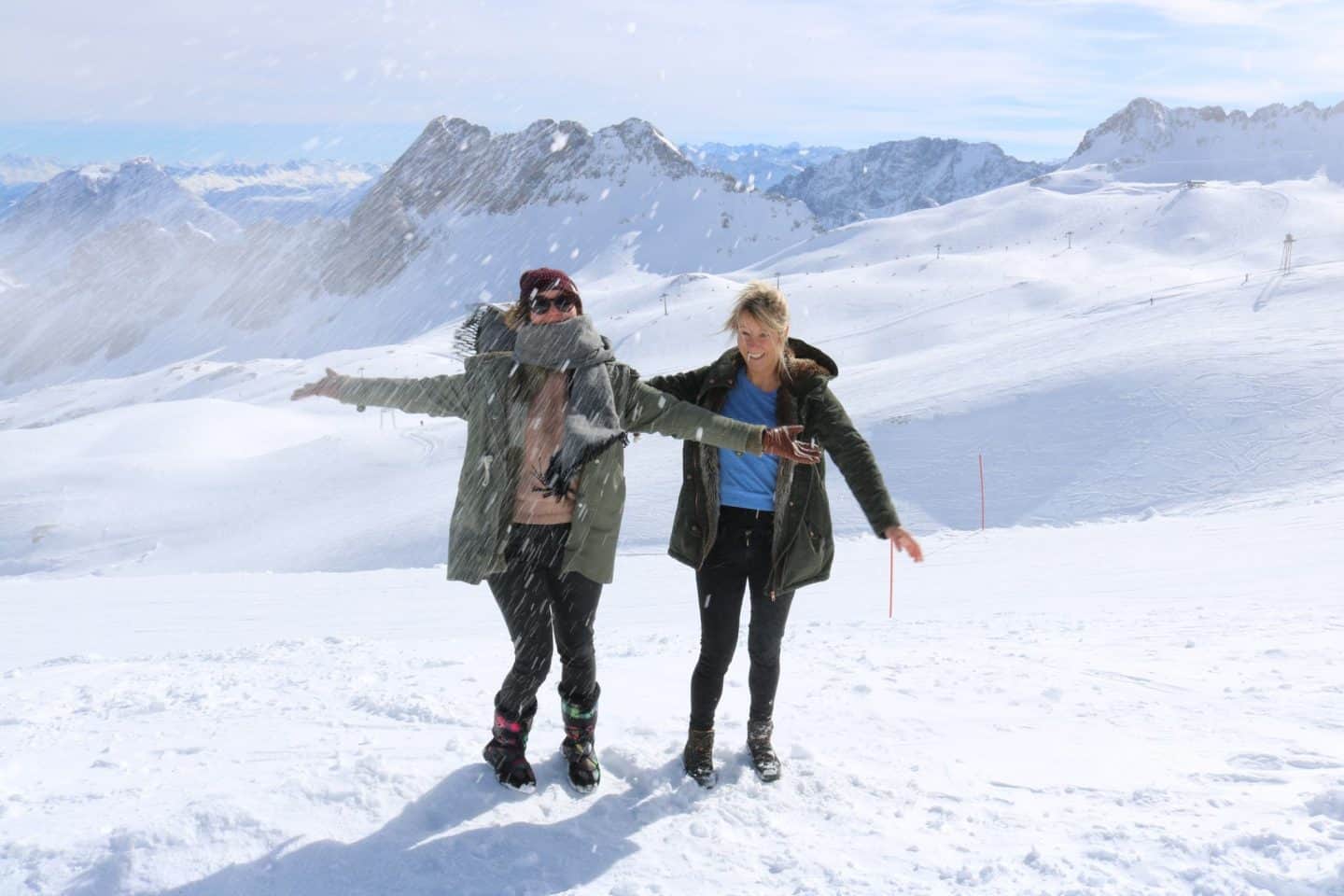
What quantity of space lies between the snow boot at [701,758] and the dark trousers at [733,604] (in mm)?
46

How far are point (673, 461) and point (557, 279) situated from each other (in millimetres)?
22336

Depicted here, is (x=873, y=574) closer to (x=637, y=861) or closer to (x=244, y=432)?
(x=637, y=861)

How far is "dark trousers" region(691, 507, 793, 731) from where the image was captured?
4109 mm

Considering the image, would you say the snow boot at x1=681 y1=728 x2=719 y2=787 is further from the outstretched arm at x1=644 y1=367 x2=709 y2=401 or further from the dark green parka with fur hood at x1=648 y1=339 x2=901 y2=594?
the outstretched arm at x1=644 y1=367 x2=709 y2=401

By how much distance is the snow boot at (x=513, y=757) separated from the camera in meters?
4.13

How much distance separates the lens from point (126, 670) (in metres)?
7.15

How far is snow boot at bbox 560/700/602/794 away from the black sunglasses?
67.5 inches

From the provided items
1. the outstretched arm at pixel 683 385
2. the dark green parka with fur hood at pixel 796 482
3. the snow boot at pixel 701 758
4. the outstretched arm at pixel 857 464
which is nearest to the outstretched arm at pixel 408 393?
the outstretched arm at pixel 683 385

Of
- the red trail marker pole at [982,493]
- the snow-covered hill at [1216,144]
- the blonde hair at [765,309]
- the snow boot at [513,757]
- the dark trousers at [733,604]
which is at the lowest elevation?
the red trail marker pole at [982,493]

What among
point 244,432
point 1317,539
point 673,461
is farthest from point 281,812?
point 244,432

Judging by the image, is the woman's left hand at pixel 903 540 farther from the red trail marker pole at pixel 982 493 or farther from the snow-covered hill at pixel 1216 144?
the snow-covered hill at pixel 1216 144

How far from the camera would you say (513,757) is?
4.14 meters

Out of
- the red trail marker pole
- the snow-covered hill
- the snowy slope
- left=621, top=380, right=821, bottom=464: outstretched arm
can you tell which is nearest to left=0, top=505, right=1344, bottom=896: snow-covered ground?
left=621, top=380, right=821, bottom=464: outstretched arm

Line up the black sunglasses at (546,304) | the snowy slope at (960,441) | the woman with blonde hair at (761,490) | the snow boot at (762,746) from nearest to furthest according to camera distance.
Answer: the black sunglasses at (546,304)
the woman with blonde hair at (761,490)
the snow boot at (762,746)
the snowy slope at (960,441)
